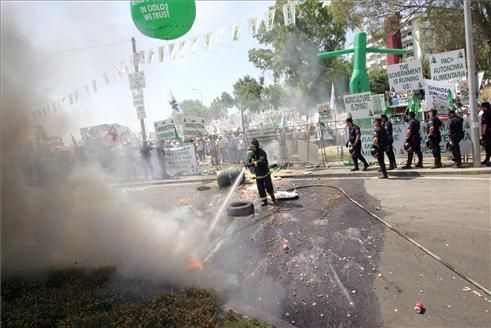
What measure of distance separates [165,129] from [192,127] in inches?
50.0

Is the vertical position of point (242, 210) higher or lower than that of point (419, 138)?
lower

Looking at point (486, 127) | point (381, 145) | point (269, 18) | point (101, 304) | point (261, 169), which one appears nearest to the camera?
point (101, 304)

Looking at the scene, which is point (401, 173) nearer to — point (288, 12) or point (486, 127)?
point (486, 127)

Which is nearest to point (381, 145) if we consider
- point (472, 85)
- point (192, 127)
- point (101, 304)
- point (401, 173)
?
point (401, 173)

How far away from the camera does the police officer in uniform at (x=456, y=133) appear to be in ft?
36.3

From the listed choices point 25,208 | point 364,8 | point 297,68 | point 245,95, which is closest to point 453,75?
point 364,8


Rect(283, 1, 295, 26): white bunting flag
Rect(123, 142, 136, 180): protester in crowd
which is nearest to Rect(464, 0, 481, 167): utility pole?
Rect(283, 1, 295, 26): white bunting flag

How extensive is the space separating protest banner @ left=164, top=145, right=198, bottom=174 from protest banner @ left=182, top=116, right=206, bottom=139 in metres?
0.66

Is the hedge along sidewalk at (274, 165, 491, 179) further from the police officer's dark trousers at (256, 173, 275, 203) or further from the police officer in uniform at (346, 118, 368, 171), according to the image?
the police officer's dark trousers at (256, 173, 275, 203)

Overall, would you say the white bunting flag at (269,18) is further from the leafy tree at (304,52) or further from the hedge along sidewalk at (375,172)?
the leafy tree at (304,52)

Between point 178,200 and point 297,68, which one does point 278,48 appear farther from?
point 178,200

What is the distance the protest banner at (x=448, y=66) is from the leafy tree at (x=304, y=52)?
78.0 feet

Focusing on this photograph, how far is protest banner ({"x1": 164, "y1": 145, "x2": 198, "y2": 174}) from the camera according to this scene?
17.7 metres

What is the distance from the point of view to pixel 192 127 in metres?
18.1
